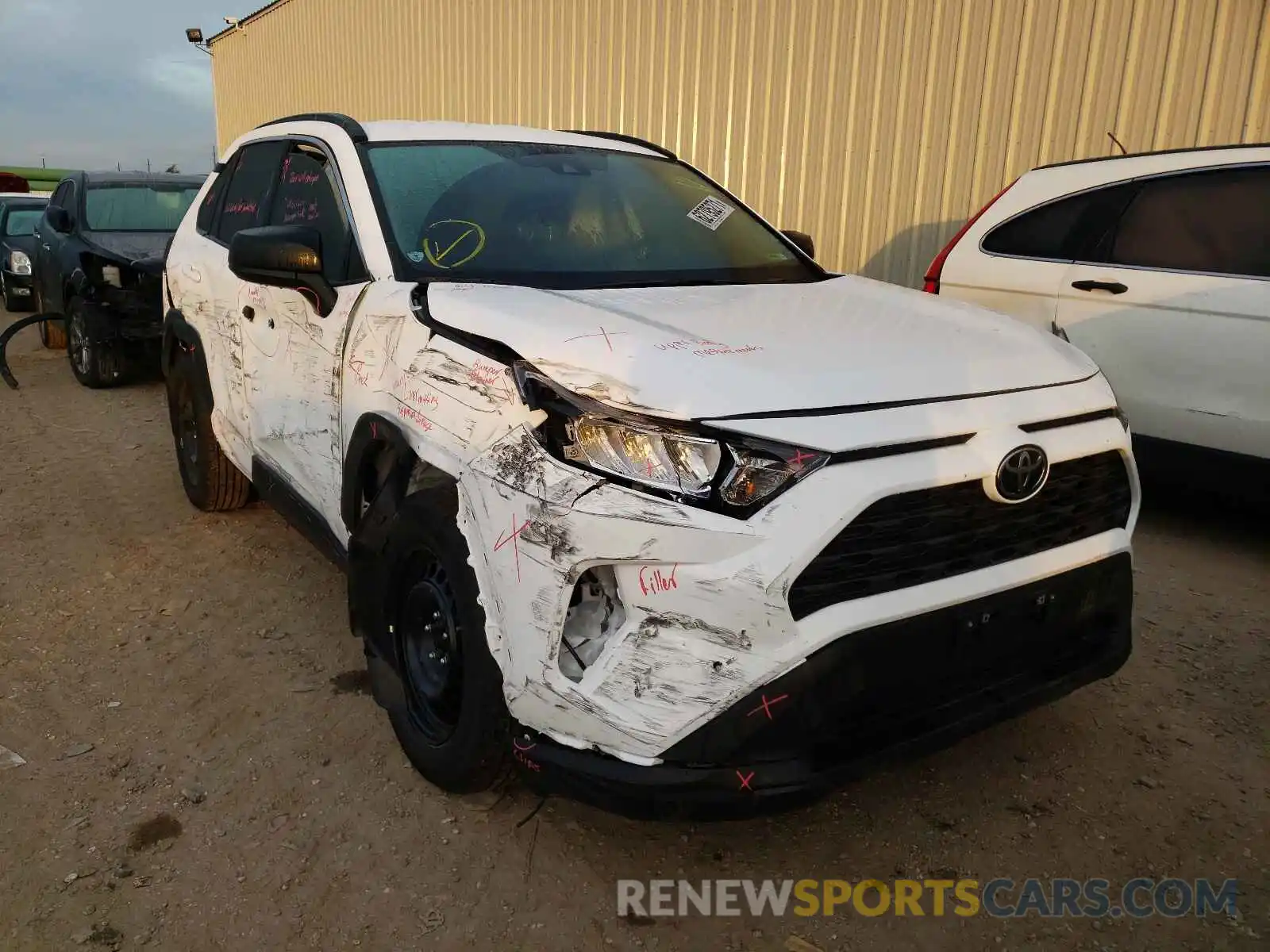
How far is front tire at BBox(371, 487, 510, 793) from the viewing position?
2205 millimetres

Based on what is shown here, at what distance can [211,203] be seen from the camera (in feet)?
15.1

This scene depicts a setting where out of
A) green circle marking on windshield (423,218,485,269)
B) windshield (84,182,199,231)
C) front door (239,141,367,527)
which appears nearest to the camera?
green circle marking on windshield (423,218,485,269)

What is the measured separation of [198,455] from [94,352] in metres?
3.99

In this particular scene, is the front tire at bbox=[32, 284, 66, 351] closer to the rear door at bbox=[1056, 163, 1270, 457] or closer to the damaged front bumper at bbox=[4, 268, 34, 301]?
the damaged front bumper at bbox=[4, 268, 34, 301]

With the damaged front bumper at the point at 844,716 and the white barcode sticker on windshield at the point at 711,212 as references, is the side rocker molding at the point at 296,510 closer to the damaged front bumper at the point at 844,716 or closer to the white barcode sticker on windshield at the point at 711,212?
the damaged front bumper at the point at 844,716

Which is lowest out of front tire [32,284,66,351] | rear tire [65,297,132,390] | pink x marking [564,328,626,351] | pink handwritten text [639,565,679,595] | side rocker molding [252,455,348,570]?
front tire [32,284,66,351]

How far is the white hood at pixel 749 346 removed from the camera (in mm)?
1997

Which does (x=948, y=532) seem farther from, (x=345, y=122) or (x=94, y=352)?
(x=94, y=352)

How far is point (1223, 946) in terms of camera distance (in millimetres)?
2113

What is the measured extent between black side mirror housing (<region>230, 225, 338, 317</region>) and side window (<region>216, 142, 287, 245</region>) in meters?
0.97

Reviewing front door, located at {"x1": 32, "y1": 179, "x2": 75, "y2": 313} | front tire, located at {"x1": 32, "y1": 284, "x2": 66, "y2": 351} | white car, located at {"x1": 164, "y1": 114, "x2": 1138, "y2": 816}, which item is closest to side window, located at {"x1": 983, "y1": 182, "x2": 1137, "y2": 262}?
white car, located at {"x1": 164, "y1": 114, "x2": 1138, "y2": 816}

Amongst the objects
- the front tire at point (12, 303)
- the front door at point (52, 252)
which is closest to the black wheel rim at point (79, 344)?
the front door at point (52, 252)

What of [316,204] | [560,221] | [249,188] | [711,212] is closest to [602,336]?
[560,221]

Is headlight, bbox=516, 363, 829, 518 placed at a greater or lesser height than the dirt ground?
greater
